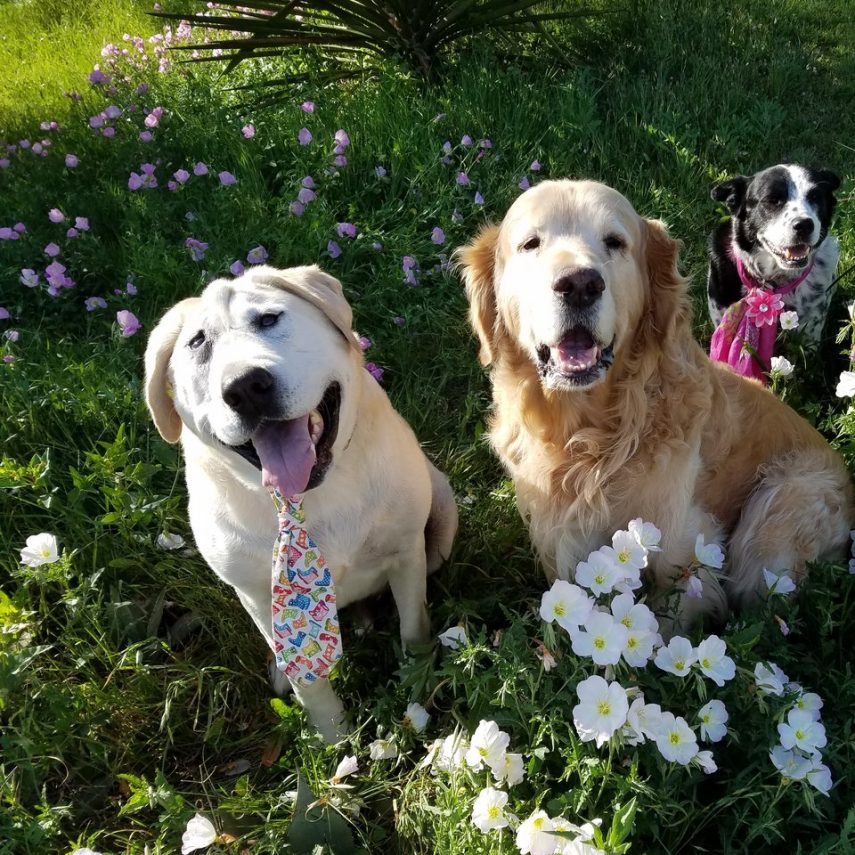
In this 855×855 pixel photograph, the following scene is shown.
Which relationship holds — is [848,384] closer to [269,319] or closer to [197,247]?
[269,319]

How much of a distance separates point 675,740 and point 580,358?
1015mm

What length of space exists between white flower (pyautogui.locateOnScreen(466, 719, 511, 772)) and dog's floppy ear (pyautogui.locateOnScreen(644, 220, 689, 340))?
1280 mm

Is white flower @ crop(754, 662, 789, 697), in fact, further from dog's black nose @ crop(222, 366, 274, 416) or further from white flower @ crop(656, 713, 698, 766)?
dog's black nose @ crop(222, 366, 274, 416)

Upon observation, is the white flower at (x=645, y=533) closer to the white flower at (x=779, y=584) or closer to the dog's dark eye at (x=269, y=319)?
the white flower at (x=779, y=584)

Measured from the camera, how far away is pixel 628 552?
5.39 ft

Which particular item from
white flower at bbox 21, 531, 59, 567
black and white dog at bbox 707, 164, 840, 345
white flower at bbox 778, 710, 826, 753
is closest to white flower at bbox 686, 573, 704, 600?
white flower at bbox 778, 710, 826, 753

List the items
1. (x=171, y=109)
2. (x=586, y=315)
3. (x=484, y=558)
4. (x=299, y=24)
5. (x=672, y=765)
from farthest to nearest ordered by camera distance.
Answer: (x=299, y=24)
(x=171, y=109)
(x=484, y=558)
(x=586, y=315)
(x=672, y=765)

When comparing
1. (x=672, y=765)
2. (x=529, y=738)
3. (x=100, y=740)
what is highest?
(x=672, y=765)

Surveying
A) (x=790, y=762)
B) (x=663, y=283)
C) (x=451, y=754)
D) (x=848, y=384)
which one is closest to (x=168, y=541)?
(x=451, y=754)

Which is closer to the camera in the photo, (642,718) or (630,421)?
(642,718)

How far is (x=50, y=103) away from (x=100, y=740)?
5329mm

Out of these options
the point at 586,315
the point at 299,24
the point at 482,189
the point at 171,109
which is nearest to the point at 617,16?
the point at 299,24

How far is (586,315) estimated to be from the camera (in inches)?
75.9

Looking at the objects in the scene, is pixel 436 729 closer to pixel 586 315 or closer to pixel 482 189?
pixel 586 315
